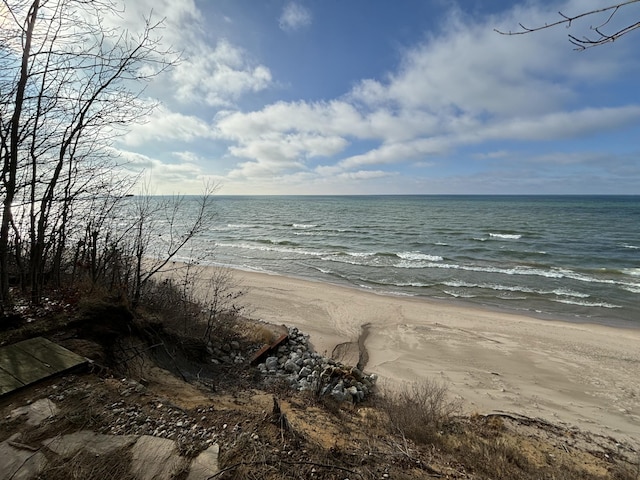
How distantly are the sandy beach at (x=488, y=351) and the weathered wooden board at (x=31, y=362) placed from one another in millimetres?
6031

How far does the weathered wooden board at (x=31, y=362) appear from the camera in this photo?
3227 millimetres

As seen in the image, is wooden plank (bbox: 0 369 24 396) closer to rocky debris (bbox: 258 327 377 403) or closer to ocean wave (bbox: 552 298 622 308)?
rocky debris (bbox: 258 327 377 403)

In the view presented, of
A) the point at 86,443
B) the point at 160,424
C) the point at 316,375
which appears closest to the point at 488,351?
the point at 316,375

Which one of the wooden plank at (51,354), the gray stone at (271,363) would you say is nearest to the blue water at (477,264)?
the gray stone at (271,363)

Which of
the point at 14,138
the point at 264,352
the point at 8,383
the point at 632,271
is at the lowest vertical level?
the point at 632,271

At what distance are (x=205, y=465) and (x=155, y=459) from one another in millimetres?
426

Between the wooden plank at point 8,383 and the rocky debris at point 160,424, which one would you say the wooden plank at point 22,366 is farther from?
the rocky debris at point 160,424

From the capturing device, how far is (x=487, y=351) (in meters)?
8.96

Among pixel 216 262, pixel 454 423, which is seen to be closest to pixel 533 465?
pixel 454 423

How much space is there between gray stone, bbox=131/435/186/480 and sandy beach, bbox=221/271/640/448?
576cm

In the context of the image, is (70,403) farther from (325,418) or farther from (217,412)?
(325,418)

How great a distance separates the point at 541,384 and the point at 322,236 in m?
25.6

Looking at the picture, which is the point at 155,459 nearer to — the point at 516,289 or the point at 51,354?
the point at 51,354

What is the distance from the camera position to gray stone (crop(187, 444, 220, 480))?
2396mm
